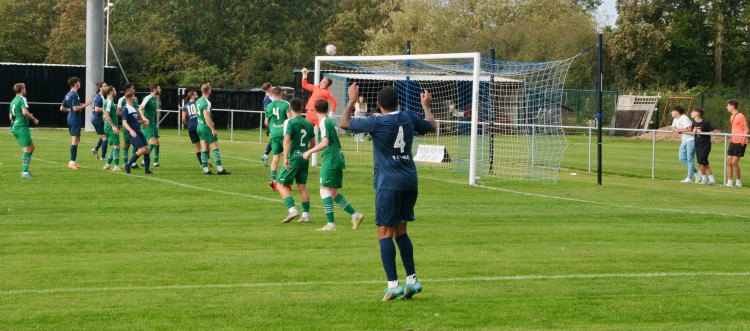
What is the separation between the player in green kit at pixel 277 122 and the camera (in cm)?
1448

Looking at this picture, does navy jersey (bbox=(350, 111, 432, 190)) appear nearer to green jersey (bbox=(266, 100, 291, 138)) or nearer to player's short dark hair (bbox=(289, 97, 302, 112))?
player's short dark hair (bbox=(289, 97, 302, 112))

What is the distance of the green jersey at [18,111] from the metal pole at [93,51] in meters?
19.5

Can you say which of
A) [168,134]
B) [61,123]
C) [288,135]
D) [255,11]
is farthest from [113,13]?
[288,135]

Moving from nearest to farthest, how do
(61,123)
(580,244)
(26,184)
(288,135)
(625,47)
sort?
(580,244)
(288,135)
(26,184)
(61,123)
(625,47)

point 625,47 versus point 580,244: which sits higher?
point 625,47

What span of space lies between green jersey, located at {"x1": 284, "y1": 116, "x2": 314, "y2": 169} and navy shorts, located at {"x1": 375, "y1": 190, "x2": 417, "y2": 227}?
4.54 metres

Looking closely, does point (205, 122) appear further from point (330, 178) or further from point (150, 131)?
point (330, 178)

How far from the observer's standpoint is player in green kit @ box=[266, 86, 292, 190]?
14484 mm

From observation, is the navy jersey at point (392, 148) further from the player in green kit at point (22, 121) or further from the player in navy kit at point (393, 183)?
the player in green kit at point (22, 121)

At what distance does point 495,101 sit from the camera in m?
22.5

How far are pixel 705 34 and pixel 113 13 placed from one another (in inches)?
1688

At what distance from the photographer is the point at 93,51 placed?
120 feet

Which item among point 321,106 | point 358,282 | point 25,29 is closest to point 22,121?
point 321,106

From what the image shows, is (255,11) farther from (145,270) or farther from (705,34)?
(145,270)
